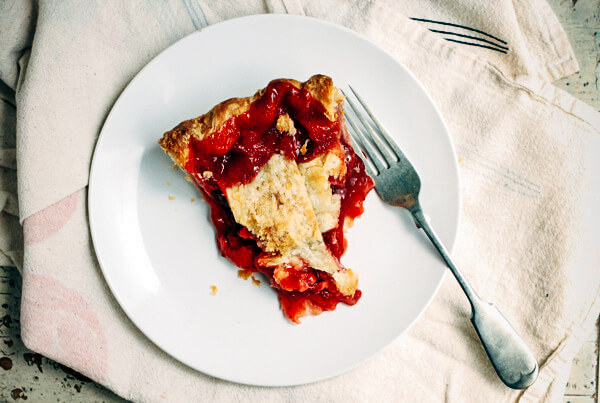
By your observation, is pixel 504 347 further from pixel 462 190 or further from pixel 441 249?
pixel 462 190

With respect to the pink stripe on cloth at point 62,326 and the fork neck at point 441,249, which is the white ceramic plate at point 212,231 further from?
the pink stripe on cloth at point 62,326

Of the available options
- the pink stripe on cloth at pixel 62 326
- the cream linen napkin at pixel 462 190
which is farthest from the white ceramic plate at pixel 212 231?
the pink stripe on cloth at pixel 62 326

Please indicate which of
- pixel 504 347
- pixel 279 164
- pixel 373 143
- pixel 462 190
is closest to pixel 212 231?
pixel 279 164

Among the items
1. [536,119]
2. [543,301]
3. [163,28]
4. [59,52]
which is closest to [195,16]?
[163,28]

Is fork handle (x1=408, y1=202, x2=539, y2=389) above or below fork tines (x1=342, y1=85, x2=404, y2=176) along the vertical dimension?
below

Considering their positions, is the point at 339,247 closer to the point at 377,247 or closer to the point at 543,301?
the point at 377,247

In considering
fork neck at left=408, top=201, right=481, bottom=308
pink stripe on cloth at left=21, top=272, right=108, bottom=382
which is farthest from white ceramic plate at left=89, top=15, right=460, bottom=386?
pink stripe on cloth at left=21, top=272, right=108, bottom=382

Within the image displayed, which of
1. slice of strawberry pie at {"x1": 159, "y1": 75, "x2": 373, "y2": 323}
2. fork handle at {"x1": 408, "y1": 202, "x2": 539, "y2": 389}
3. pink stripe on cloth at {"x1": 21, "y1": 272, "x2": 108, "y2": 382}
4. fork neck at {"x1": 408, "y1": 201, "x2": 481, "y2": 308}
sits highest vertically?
slice of strawberry pie at {"x1": 159, "y1": 75, "x2": 373, "y2": 323}

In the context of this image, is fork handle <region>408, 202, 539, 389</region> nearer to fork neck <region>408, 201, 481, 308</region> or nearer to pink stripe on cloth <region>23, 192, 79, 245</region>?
fork neck <region>408, 201, 481, 308</region>
